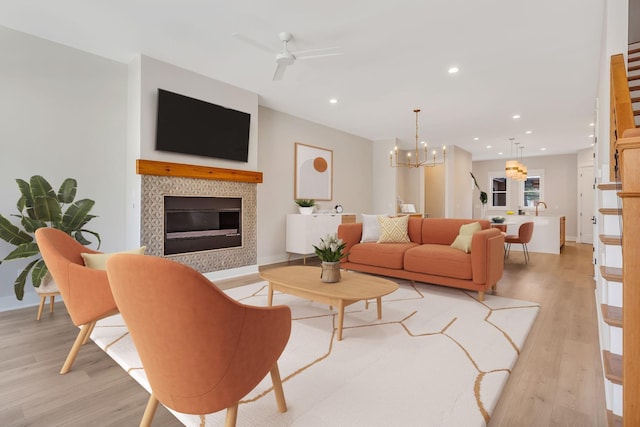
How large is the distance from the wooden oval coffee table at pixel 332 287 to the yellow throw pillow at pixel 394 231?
5.41 ft

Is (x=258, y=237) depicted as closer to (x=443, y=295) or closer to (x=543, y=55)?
(x=443, y=295)

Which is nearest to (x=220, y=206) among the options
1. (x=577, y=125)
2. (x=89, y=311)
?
(x=89, y=311)

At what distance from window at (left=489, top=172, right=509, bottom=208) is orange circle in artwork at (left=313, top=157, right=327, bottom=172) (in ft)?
24.1

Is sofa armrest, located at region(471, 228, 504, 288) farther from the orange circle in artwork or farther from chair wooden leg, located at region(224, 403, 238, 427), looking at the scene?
the orange circle in artwork

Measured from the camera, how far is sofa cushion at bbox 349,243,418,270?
4055 mm

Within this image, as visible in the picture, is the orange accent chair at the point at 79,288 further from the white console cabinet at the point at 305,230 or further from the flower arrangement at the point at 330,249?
the white console cabinet at the point at 305,230

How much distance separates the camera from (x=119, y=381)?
6.18ft

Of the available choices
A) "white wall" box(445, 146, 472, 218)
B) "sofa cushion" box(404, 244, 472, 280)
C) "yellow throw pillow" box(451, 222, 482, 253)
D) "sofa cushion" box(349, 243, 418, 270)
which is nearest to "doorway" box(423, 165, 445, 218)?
"white wall" box(445, 146, 472, 218)

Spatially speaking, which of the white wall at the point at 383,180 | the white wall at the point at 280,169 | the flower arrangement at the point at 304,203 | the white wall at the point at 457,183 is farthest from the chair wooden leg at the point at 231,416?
the white wall at the point at 457,183

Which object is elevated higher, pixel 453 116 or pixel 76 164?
pixel 453 116

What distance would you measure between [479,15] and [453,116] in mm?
3223

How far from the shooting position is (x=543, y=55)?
11.9ft

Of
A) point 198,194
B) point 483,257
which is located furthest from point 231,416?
point 198,194

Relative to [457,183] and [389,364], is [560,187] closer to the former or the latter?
[457,183]
